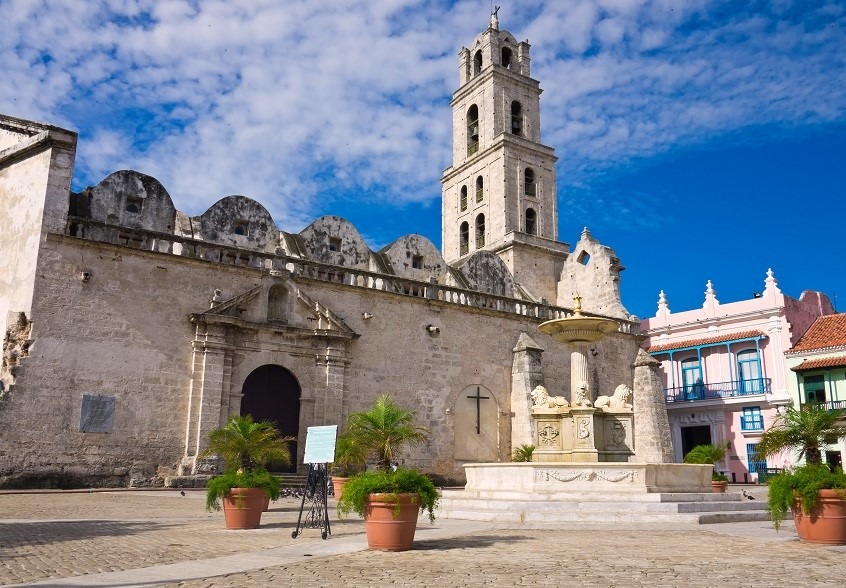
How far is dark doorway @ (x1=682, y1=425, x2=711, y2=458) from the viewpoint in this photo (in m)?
32.5

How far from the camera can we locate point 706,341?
32.6 meters

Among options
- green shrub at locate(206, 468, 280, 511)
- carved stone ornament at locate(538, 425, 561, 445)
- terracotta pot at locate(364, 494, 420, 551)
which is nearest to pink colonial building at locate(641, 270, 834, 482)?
carved stone ornament at locate(538, 425, 561, 445)

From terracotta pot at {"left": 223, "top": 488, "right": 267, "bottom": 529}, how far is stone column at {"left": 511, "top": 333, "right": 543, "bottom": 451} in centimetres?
1449

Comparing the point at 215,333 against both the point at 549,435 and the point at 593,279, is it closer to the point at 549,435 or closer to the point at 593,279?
the point at 549,435

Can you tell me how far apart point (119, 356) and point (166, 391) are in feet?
4.87

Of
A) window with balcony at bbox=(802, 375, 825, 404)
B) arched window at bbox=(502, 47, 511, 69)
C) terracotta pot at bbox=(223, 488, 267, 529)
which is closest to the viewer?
terracotta pot at bbox=(223, 488, 267, 529)

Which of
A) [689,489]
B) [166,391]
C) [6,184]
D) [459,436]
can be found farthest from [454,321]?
[6,184]

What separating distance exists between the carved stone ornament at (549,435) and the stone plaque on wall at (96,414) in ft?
34.6

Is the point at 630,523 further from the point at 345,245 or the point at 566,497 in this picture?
the point at 345,245

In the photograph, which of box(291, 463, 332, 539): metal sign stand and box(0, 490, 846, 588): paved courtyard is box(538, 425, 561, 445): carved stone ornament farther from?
box(291, 463, 332, 539): metal sign stand

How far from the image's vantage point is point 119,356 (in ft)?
59.9

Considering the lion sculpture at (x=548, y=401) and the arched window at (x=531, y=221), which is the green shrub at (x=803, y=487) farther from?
the arched window at (x=531, y=221)

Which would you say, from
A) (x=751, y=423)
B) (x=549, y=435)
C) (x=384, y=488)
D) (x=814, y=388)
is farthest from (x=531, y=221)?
(x=384, y=488)

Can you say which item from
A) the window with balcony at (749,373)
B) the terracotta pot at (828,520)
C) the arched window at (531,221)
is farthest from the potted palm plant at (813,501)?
the arched window at (531,221)
